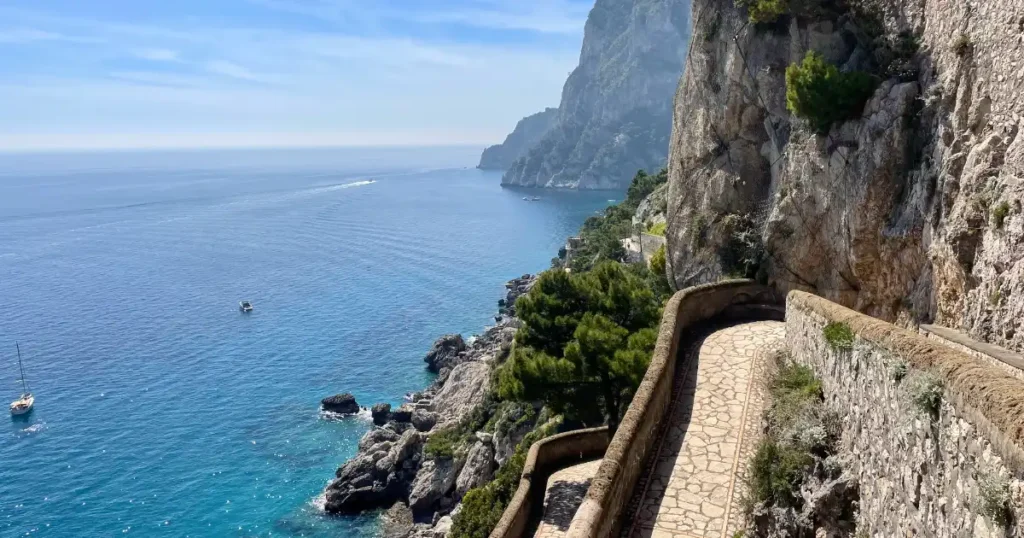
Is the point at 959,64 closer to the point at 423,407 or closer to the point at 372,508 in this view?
the point at 372,508

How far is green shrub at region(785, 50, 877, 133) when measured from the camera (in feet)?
63.0

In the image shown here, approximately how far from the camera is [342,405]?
47438mm

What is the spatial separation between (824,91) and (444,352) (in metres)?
41.2

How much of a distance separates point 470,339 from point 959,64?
163ft

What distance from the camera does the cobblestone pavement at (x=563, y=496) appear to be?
47.3 ft

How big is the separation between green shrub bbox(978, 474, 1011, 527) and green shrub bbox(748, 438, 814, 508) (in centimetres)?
384

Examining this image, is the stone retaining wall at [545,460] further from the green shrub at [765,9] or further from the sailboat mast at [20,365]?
the sailboat mast at [20,365]

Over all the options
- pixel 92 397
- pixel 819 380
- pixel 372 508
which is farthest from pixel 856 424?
pixel 92 397

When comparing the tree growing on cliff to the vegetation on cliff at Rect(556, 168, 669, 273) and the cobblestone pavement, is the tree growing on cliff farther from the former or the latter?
the vegetation on cliff at Rect(556, 168, 669, 273)

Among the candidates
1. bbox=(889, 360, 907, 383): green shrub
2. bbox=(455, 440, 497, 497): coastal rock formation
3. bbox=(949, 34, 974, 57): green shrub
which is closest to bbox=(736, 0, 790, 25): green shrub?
bbox=(949, 34, 974, 57): green shrub

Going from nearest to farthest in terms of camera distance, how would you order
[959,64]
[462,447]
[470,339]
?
[959,64] → [462,447] → [470,339]

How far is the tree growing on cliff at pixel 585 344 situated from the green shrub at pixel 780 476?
5967mm

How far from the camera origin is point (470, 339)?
203 feet

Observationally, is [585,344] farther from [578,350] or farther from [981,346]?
[981,346]
